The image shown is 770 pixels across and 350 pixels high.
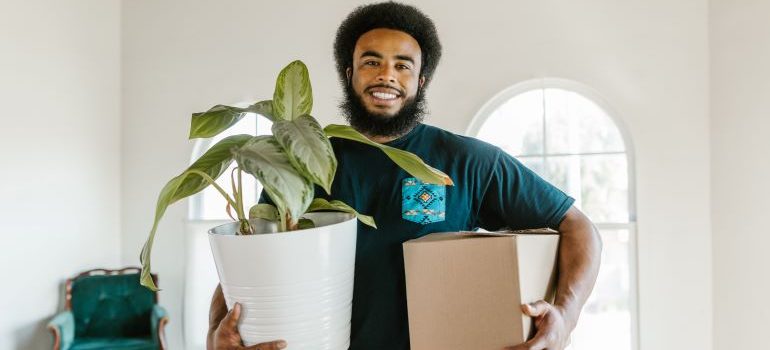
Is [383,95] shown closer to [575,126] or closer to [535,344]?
[535,344]

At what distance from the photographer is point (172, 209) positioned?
13.1ft

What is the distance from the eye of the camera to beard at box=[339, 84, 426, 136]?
1.24m

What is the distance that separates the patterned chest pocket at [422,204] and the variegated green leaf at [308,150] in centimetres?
33

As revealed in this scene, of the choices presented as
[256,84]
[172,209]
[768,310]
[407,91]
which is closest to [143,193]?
[172,209]

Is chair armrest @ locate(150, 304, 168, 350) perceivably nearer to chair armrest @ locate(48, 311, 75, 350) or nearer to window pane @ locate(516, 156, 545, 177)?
chair armrest @ locate(48, 311, 75, 350)

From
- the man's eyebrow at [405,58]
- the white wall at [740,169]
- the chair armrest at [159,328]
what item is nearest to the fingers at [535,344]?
the man's eyebrow at [405,58]

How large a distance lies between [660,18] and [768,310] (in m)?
1.72

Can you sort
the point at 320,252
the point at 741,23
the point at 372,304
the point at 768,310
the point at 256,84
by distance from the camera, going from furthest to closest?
the point at 256,84 → the point at 741,23 → the point at 768,310 → the point at 372,304 → the point at 320,252

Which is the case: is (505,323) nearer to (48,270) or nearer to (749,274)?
(749,274)

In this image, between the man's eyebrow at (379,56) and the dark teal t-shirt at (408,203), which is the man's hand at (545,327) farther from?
the man's eyebrow at (379,56)

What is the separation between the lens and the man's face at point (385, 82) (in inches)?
47.3

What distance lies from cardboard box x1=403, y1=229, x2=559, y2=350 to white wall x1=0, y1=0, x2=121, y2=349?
A: 3.15 metres

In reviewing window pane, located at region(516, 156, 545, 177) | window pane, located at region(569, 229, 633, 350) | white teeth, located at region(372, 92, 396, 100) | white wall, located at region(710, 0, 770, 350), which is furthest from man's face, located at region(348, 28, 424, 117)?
window pane, located at region(569, 229, 633, 350)

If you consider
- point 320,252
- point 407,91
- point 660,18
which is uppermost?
point 660,18
